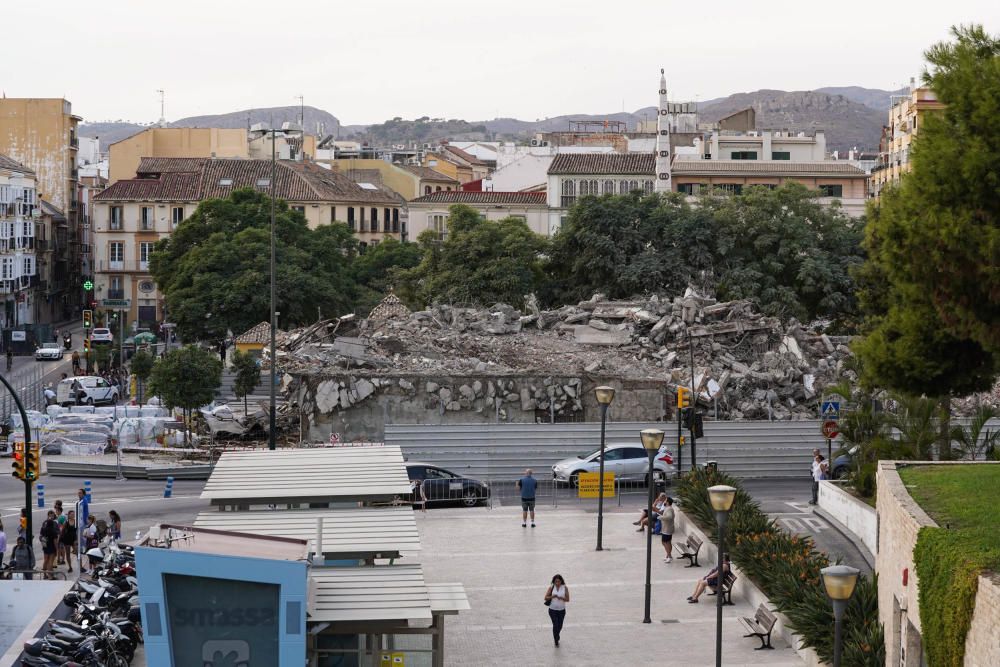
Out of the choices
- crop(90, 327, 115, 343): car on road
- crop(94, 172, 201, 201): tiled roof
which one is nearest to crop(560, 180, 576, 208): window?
crop(94, 172, 201, 201): tiled roof

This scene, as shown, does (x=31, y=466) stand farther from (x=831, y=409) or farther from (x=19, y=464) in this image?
(x=831, y=409)

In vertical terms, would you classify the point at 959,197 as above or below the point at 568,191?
below

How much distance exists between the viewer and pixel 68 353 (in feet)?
253

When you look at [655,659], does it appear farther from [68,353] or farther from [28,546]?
[68,353]

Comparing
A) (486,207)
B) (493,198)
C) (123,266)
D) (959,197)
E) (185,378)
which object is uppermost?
(493,198)

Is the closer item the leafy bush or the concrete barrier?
the leafy bush

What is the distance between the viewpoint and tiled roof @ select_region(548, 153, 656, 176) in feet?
313

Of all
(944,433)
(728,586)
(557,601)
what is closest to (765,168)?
(944,433)

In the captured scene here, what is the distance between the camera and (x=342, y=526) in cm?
2097

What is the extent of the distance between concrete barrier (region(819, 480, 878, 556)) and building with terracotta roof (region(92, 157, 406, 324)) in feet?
220

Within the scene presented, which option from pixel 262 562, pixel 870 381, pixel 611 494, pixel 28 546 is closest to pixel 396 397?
pixel 611 494

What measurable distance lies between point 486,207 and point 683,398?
6669cm

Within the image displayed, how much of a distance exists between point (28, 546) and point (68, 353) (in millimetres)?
51714

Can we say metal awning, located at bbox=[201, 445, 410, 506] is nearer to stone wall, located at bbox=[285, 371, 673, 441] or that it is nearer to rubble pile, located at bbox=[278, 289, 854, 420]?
stone wall, located at bbox=[285, 371, 673, 441]
